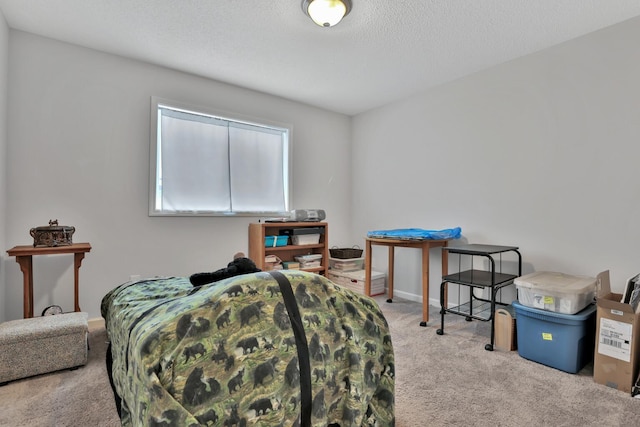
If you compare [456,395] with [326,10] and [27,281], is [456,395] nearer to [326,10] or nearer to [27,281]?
[326,10]

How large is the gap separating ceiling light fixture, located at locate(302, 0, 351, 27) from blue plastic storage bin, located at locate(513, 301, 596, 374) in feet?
7.51

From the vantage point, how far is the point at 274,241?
10.9 feet

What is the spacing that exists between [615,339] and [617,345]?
3cm

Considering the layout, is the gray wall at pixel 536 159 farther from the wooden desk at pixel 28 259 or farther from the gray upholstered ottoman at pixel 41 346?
the wooden desk at pixel 28 259

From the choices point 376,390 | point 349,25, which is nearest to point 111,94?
point 349,25

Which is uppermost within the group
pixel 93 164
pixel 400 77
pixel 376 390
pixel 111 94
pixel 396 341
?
pixel 400 77

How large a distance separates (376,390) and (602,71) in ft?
9.02

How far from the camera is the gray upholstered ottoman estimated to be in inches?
69.0

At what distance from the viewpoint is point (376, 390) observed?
1.28 meters

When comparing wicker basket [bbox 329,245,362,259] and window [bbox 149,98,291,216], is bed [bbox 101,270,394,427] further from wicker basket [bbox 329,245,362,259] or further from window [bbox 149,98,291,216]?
wicker basket [bbox 329,245,362,259]

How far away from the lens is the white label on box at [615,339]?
1.71 meters

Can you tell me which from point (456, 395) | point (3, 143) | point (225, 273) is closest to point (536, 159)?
point (456, 395)

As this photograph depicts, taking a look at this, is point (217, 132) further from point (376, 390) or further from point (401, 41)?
point (376, 390)

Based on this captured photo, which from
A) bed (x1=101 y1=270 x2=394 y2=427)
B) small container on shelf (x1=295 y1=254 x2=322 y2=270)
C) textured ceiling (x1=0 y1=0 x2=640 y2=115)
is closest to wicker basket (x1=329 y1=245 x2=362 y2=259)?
small container on shelf (x1=295 y1=254 x2=322 y2=270)
